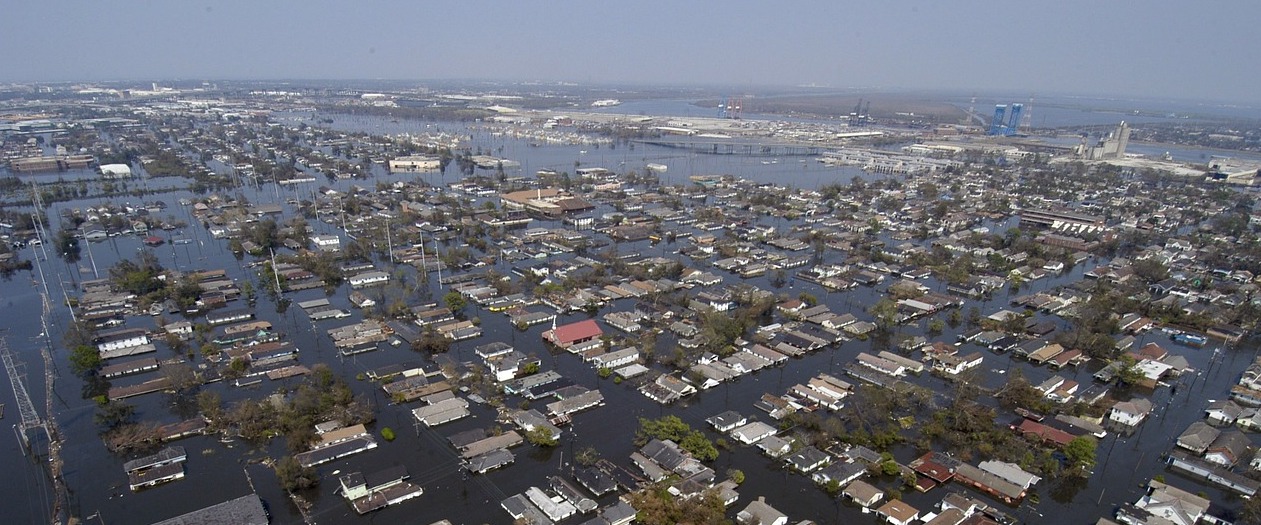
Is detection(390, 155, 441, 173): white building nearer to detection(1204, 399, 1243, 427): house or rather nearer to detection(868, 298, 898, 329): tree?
detection(868, 298, 898, 329): tree

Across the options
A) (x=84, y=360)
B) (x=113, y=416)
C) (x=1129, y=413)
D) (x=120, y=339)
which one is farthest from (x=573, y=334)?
(x=1129, y=413)

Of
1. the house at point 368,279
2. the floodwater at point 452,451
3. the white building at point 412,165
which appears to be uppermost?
the white building at point 412,165

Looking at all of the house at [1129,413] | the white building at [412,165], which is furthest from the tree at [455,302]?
the white building at [412,165]

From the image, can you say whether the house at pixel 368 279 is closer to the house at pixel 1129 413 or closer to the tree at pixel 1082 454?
the tree at pixel 1082 454

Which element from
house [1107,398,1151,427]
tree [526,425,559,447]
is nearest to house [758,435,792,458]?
tree [526,425,559,447]

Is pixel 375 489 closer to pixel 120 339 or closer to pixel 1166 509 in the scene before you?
pixel 120 339

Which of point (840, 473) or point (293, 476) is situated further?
point (840, 473)
